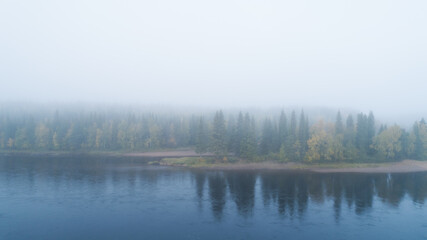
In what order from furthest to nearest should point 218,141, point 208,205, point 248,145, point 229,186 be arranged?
1. point 218,141
2. point 248,145
3. point 229,186
4. point 208,205

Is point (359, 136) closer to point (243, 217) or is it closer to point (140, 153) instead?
point (243, 217)

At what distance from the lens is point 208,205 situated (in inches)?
1423

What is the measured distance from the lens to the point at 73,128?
99000 millimetres

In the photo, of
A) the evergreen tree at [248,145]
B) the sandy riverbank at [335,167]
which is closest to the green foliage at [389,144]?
the sandy riverbank at [335,167]

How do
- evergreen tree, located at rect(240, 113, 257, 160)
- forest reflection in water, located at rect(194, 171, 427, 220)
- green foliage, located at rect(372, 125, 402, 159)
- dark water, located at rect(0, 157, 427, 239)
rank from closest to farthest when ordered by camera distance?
dark water, located at rect(0, 157, 427, 239) → forest reflection in water, located at rect(194, 171, 427, 220) → green foliage, located at rect(372, 125, 402, 159) → evergreen tree, located at rect(240, 113, 257, 160)

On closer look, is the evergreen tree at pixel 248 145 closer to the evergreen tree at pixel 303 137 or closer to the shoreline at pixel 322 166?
the shoreline at pixel 322 166

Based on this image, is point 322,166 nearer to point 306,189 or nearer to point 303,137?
point 303,137

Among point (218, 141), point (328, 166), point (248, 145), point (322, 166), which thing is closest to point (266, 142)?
point (248, 145)

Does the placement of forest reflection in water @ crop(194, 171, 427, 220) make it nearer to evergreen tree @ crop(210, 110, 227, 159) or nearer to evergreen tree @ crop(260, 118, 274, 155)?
evergreen tree @ crop(210, 110, 227, 159)

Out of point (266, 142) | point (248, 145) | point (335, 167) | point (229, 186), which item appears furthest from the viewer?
point (266, 142)

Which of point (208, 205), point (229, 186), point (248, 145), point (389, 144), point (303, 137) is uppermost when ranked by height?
point (303, 137)

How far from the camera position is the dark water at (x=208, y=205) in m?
27.6

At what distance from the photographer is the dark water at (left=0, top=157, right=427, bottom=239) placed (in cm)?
2762

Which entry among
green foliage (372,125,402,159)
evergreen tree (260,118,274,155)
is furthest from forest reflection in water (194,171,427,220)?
evergreen tree (260,118,274,155)
